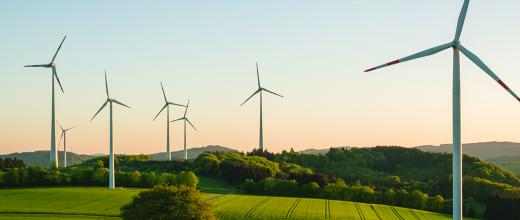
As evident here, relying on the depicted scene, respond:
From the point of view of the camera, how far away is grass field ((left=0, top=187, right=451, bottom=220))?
405 ft

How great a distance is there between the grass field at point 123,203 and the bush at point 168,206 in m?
26.3

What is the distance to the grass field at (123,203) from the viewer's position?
12350 centimetres

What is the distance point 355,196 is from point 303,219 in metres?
55.8

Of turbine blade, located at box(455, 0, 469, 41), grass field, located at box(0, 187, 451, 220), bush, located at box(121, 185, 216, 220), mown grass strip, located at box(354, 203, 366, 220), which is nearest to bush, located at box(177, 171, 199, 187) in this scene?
grass field, located at box(0, 187, 451, 220)

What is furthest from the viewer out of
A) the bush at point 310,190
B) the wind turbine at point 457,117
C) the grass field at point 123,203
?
the bush at point 310,190

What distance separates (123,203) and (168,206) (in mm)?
45269

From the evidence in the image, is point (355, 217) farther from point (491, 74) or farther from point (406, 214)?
point (491, 74)

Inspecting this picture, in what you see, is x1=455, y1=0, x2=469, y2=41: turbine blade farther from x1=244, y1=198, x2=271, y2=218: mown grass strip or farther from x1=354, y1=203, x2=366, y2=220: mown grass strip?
x1=354, y1=203, x2=366, y2=220: mown grass strip

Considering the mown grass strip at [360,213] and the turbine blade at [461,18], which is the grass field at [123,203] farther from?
the turbine blade at [461,18]

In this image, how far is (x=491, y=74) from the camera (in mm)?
65625

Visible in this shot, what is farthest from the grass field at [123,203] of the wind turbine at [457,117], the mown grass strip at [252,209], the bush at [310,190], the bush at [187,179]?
the wind turbine at [457,117]

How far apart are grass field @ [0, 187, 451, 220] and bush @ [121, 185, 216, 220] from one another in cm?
2634

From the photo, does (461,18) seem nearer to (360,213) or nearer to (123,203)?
(360,213)

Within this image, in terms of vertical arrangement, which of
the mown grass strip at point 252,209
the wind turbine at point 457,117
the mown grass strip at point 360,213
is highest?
the wind turbine at point 457,117
